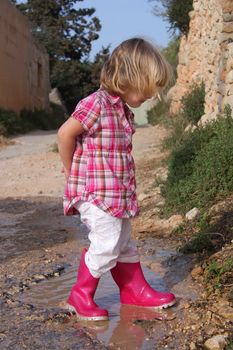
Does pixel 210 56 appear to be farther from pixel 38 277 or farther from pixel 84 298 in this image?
pixel 84 298

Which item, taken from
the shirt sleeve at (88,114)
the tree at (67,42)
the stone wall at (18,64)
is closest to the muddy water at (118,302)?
the shirt sleeve at (88,114)

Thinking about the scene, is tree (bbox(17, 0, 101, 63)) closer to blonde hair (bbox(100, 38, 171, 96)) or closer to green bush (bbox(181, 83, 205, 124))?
green bush (bbox(181, 83, 205, 124))

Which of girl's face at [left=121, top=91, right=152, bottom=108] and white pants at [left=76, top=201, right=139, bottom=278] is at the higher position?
girl's face at [left=121, top=91, right=152, bottom=108]

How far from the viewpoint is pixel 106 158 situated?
2.93m

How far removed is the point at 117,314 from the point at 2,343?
667mm

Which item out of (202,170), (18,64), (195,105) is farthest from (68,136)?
(18,64)

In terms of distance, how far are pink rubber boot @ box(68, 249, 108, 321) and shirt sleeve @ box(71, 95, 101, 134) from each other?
688 mm

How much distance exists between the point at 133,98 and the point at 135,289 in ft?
3.27

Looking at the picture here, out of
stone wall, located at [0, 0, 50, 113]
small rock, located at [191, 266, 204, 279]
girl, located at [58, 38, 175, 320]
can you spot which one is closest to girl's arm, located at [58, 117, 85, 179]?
girl, located at [58, 38, 175, 320]

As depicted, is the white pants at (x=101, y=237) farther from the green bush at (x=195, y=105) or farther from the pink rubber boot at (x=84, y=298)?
the green bush at (x=195, y=105)

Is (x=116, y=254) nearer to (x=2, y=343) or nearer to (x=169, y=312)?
(x=169, y=312)

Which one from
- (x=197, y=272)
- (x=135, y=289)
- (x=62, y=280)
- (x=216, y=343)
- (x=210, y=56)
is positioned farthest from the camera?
(x=210, y=56)

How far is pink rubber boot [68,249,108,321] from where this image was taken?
9.52 feet

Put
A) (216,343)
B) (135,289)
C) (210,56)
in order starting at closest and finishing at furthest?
1. (216,343)
2. (135,289)
3. (210,56)
